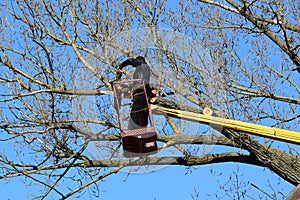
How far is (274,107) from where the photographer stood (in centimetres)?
1055

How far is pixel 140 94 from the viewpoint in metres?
5.91

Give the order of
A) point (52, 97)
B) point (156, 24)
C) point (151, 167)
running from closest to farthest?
1. point (151, 167)
2. point (52, 97)
3. point (156, 24)

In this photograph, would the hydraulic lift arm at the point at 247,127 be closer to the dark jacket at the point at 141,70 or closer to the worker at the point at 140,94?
the worker at the point at 140,94

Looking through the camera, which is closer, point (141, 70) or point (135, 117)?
point (141, 70)

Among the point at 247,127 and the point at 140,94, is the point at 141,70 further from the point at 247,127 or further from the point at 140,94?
the point at 247,127

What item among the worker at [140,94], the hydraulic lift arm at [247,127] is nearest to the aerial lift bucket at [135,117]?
the worker at [140,94]

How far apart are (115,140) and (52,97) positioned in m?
1.20

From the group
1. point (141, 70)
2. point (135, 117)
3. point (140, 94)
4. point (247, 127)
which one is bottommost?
point (247, 127)

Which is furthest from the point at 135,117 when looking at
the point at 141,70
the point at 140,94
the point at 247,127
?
the point at 247,127

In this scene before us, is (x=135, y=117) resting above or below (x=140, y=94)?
below

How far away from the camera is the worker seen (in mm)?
5914

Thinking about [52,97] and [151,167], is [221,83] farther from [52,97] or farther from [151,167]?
Answer: [52,97]

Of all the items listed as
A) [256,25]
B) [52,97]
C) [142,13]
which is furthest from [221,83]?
[52,97]

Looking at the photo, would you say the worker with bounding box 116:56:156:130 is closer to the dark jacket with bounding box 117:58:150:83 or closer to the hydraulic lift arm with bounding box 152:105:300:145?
the dark jacket with bounding box 117:58:150:83
